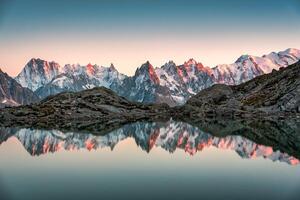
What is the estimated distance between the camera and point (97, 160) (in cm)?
12719

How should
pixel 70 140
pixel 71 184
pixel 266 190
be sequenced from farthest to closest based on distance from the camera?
pixel 70 140, pixel 71 184, pixel 266 190

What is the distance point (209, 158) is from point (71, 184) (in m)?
56.2

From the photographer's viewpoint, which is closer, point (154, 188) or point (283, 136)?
point (154, 188)

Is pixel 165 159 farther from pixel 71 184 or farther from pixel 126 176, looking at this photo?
pixel 71 184

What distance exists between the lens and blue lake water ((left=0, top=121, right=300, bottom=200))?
7619cm

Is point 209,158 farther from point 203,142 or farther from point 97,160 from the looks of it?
point 203,142

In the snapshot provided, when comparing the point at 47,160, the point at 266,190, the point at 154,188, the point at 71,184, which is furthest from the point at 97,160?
the point at 266,190

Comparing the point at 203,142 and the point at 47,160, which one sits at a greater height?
the point at 203,142

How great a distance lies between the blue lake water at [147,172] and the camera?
7619 centimetres

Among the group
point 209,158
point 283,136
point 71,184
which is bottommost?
point 71,184

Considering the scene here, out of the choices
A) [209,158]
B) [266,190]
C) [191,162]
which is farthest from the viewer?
[209,158]

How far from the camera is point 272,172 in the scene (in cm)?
9962

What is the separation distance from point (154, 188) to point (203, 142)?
10096cm

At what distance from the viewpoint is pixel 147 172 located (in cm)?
10231
